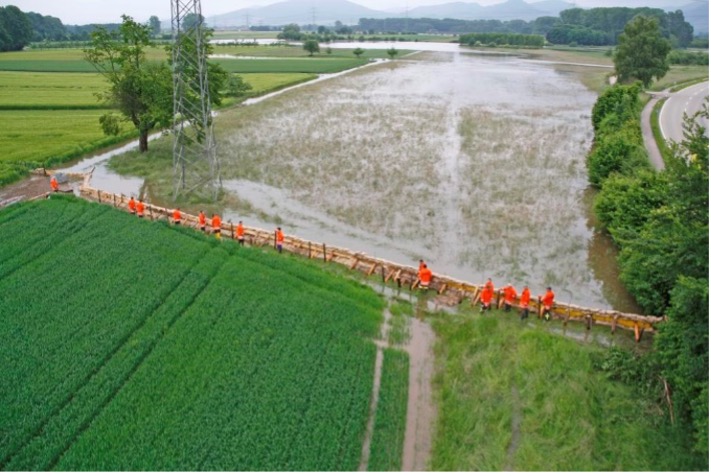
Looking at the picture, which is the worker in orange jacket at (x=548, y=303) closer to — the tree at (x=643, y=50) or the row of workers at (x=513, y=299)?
the row of workers at (x=513, y=299)

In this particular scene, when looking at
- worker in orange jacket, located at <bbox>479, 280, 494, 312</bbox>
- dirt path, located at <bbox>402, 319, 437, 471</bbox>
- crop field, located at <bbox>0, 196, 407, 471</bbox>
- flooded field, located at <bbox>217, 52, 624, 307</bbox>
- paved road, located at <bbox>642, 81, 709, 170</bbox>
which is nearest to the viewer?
crop field, located at <bbox>0, 196, 407, 471</bbox>

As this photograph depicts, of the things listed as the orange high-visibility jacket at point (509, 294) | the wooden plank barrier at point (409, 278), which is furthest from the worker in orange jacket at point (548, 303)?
the orange high-visibility jacket at point (509, 294)

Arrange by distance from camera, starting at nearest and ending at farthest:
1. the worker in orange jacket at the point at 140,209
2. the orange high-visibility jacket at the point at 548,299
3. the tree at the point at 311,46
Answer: the orange high-visibility jacket at the point at 548,299, the worker in orange jacket at the point at 140,209, the tree at the point at 311,46

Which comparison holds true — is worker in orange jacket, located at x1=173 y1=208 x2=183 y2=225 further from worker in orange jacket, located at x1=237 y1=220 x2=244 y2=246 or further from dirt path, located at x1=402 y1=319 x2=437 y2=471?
dirt path, located at x1=402 y1=319 x2=437 y2=471

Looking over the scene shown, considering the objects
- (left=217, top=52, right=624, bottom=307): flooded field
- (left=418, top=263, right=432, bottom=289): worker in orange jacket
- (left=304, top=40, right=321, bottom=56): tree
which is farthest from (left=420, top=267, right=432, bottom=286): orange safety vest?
(left=304, top=40, right=321, bottom=56): tree

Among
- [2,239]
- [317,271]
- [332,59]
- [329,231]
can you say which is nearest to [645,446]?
[317,271]

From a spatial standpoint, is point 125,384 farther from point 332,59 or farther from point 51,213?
point 332,59
